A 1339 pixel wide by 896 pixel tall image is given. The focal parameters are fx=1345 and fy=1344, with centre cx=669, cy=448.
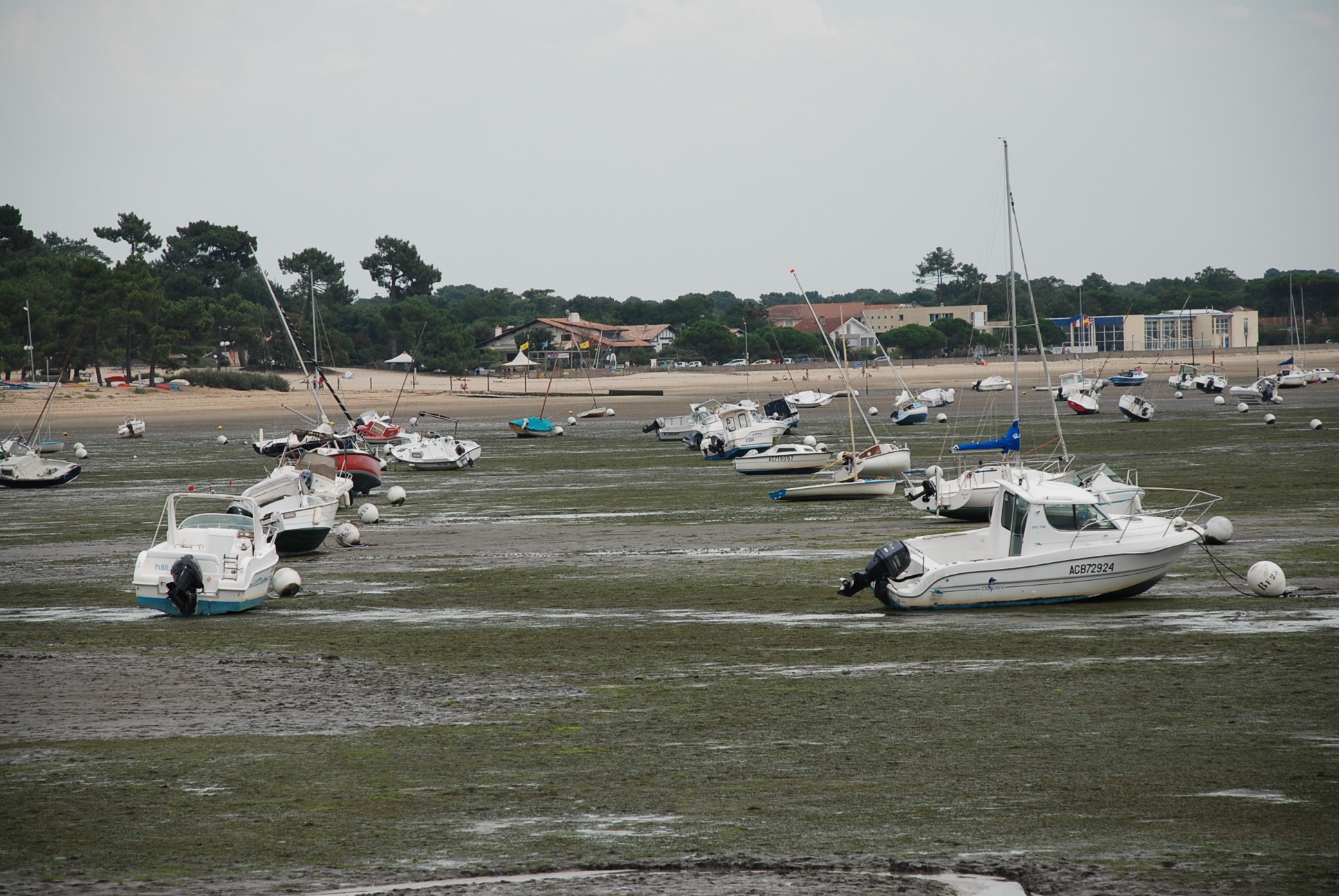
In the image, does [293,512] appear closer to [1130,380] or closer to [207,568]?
[207,568]

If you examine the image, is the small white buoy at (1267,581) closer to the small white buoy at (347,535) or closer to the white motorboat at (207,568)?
the white motorboat at (207,568)

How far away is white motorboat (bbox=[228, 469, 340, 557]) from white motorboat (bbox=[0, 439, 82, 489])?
67.8ft

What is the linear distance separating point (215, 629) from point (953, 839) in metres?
13.1

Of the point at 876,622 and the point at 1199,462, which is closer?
A: the point at 876,622

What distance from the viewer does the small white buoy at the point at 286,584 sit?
22.2m

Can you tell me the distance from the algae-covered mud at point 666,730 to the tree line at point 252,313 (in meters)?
55.0

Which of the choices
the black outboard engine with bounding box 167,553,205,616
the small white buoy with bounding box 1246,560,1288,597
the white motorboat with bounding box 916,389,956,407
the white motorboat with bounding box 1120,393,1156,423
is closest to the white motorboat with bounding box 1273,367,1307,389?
the white motorboat with bounding box 916,389,956,407

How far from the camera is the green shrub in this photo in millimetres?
112688

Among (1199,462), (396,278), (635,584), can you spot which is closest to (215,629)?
(635,584)

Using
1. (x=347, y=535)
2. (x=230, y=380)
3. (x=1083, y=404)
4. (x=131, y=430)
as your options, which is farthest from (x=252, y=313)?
(x=347, y=535)

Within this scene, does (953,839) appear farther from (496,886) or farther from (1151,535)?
(1151,535)

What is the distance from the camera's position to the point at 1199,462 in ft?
141

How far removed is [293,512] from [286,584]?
20.2 ft

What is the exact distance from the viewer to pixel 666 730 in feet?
43.7
